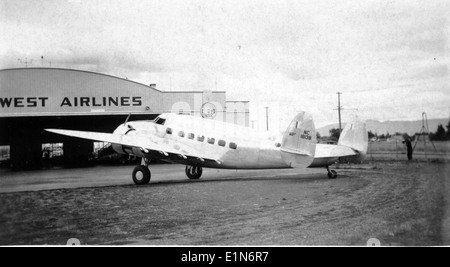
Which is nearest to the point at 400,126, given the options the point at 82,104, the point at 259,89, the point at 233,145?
the point at 259,89

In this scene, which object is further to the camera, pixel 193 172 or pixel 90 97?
pixel 90 97

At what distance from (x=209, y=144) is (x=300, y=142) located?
3064 millimetres

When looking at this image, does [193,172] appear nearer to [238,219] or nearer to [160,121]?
[160,121]

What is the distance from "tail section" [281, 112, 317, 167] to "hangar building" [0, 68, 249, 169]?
1206 millimetres

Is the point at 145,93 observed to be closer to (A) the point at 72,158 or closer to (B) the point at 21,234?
(B) the point at 21,234

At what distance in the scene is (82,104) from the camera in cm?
1298

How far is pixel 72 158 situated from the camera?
20656 mm

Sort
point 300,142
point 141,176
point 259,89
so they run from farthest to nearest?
1. point 141,176
2. point 300,142
3. point 259,89

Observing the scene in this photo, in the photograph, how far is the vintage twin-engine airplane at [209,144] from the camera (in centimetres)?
952

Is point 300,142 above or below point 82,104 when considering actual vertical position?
below

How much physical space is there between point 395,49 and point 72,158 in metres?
19.7

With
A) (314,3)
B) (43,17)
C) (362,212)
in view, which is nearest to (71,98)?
(43,17)
